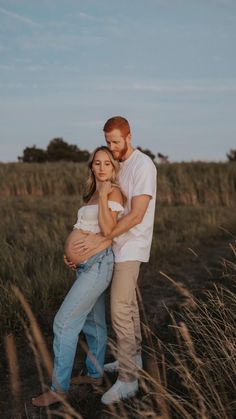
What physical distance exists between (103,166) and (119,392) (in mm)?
1466

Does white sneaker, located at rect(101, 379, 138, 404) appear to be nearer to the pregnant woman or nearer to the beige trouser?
the beige trouser

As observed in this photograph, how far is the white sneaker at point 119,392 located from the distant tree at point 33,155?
123 ft

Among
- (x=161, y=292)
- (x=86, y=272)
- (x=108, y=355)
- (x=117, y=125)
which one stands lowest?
(x=108, y=355)

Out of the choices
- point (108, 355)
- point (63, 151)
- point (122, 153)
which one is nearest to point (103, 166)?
point (122, 153)

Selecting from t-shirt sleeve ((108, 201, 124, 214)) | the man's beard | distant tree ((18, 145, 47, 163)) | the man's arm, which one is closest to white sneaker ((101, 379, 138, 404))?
the man's arm

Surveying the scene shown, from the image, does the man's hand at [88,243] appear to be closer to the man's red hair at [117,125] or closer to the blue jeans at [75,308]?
the blue jeans at [75,308]

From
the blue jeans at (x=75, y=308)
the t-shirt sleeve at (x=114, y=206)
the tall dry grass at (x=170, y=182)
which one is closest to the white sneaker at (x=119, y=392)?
the blue jeans at (x=75, y=308)

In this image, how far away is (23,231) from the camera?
32.5 feet

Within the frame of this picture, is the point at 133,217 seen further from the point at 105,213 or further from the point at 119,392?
the point at 119,392

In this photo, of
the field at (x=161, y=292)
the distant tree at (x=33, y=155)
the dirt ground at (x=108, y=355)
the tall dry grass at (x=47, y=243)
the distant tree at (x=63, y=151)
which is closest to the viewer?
the field at (x=161, y=292)

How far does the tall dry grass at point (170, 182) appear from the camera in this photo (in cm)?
1643

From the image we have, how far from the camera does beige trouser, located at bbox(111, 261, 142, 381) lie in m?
3.43

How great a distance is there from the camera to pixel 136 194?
132 inches

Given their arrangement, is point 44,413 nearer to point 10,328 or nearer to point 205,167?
point 10,328
